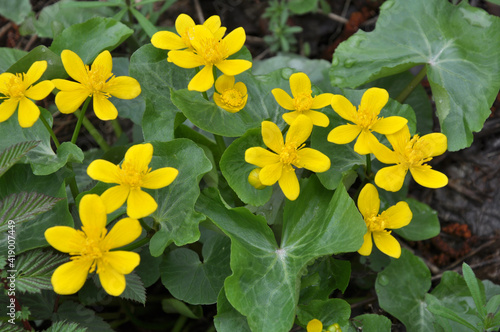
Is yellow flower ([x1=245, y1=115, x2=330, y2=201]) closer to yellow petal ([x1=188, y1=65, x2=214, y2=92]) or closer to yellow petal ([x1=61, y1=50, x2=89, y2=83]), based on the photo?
yellow petal ([x1=188, y1=65, x2=214, y2=92])

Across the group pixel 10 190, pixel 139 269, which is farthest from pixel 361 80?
pixel 10 190

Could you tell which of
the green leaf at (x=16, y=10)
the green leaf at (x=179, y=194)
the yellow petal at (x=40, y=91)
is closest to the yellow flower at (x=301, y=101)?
the green leaf at (x=179, y=194)

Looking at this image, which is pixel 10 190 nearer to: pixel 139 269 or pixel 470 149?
pixel 139 269

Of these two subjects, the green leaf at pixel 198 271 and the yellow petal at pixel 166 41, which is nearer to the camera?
the yellow petal at pixel 166 41

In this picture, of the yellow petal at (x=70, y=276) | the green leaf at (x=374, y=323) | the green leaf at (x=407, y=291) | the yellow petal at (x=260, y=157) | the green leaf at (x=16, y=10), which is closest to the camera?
the yellow petal at (x=70, y=276)

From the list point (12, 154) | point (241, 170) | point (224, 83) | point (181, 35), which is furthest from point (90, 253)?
point (181, 35)

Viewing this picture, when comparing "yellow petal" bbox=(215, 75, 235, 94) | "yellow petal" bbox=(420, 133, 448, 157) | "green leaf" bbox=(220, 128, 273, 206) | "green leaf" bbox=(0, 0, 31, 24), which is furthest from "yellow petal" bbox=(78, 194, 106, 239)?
"green leaf" bbox=(0, 0, 31, 24)

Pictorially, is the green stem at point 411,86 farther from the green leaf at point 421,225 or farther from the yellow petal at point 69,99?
the yellow petal at point 69,99
